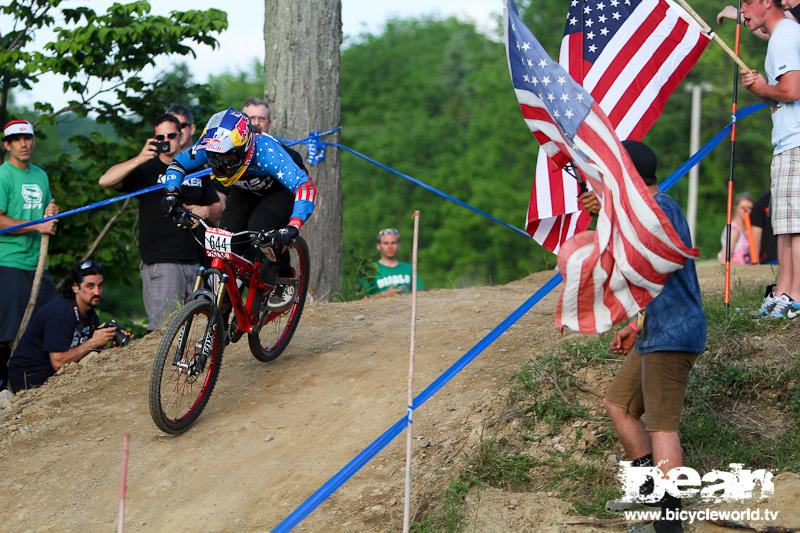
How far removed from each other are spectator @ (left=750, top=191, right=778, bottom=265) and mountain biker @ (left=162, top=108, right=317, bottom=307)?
5.83 meters

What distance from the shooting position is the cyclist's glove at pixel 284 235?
18.4ft

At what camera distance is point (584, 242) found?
4.07 metres

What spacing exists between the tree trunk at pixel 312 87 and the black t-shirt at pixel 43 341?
7.91 ft

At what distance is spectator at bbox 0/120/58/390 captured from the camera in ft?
23.7

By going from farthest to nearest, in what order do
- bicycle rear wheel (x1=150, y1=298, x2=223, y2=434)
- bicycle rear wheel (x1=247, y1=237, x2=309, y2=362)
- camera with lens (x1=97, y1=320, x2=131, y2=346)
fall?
camera with lens (x1=97, y1=320, x2=131, y2=346) < bicycle rear wheel (x1=247, y1=237, x2=309, y2=362) < bicycle rear wheel (x1=150, y1=298, x2=223, y2=434)

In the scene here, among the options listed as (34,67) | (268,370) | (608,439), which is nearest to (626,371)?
(608,439)

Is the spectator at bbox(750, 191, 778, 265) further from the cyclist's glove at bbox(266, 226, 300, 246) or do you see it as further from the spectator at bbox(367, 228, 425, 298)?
the cyclist's glove at bbox(266, 226, 300, 246)

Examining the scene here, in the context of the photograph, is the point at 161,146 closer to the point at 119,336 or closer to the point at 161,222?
the point at 161,222

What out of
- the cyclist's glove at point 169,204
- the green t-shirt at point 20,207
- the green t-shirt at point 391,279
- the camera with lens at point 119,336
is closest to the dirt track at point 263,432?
the camera with lens at point 119,336

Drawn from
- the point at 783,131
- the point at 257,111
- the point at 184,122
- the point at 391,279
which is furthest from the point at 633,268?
the point at 391,279

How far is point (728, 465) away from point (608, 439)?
2.17 ft

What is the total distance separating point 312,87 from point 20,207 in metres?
2.89

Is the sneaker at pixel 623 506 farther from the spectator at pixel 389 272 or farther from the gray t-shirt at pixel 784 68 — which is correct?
the spectator at pixel 389 272

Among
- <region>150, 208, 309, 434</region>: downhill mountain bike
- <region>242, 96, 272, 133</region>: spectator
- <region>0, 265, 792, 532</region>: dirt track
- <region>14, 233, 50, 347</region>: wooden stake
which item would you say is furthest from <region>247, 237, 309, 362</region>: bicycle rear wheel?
<region>14, 233, 50, 347</region>: wooden stake
